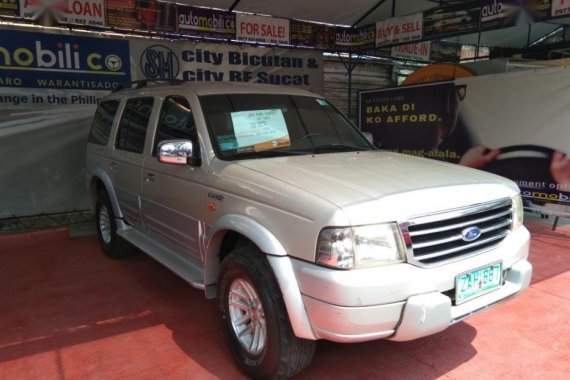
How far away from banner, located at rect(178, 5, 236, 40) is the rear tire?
339cm

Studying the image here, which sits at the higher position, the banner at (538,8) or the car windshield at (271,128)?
the banner at (538,8)

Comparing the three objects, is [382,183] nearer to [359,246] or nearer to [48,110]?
[359,246]

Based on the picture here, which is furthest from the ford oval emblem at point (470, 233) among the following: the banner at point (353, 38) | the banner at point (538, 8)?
the banner at point (353, 38)

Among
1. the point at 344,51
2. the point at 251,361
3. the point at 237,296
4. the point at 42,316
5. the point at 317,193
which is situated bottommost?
the point at 42,316

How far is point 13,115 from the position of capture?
6500 millimetres

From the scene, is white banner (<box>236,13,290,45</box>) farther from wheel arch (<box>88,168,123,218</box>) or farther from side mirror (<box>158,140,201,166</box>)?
side mirror (<box>158,140,201,166</box>)

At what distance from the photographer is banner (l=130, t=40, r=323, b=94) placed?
7477mm

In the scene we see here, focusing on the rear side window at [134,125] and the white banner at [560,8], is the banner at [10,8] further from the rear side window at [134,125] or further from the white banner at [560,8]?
the white banner at [560,8]

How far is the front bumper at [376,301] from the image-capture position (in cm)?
223

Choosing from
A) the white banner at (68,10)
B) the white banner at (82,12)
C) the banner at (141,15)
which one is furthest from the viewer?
the banner at (141,15)

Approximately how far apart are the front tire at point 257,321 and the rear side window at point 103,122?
2.93 metres

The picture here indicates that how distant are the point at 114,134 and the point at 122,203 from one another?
2.57 feet

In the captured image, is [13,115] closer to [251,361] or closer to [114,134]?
[114,134]

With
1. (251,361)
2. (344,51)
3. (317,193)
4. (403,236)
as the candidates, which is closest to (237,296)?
(251,361)
